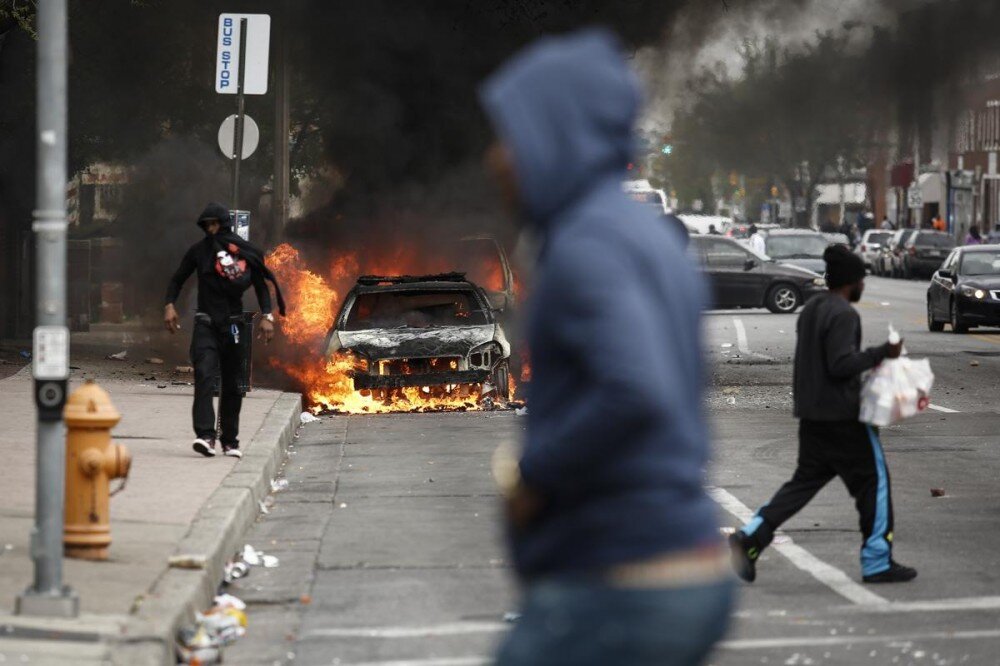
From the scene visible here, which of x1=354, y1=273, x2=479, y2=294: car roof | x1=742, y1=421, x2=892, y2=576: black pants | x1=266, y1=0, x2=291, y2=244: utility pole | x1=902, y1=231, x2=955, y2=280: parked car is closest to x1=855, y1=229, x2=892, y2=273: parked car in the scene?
x1=902, y1=231, x2=955, y2=280: parked car

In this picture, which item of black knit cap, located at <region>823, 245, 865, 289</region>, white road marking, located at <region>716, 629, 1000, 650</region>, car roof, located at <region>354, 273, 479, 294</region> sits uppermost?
black knit cap, located at <region>823, 245, 865, 289</region>

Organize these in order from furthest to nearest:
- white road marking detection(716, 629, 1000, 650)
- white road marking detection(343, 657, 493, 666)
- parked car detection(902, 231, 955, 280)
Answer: parked car detection(902, 231, 955, 280) → white road marking detection(716, 629, 1000, 650) → white road marking detection(343, 657, 493, 666)

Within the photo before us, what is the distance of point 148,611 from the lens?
6.57 m

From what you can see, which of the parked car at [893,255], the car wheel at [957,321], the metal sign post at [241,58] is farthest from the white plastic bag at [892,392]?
the parked car at [893,255]

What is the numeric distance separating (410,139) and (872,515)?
20.4 m

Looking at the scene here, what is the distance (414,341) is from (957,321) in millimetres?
13967

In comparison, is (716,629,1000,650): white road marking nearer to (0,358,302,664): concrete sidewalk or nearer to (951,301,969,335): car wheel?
(0,358,302,664): concrete sidewalk

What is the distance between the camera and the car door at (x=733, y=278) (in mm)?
34594

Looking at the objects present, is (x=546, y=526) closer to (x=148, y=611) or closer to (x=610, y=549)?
(x=610, y=549)

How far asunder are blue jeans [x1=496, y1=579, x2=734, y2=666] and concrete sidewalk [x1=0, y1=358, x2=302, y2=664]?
11.1 ft

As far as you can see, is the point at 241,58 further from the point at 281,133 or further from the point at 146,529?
the point at 281,133

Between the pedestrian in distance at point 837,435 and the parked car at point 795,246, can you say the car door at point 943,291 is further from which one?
the pedestrian in distance at point 837,435

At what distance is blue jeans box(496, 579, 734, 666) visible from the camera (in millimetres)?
2875

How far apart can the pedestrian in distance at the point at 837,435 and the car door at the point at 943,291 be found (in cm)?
2073
